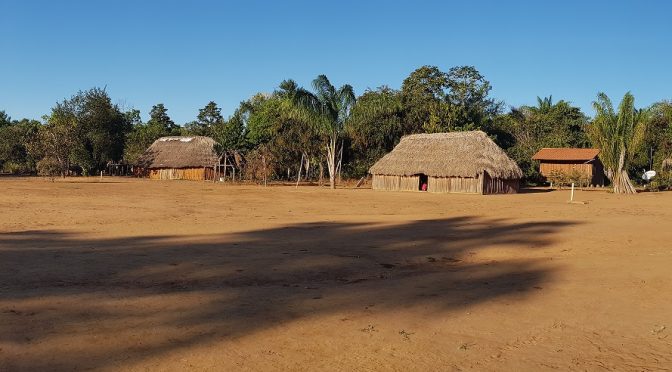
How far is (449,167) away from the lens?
32719mm

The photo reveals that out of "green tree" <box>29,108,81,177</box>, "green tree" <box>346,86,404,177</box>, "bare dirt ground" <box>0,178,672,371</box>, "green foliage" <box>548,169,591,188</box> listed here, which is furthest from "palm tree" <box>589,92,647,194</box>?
"green tree" <box>29,108,81,177</box>

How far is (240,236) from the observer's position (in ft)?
39.7

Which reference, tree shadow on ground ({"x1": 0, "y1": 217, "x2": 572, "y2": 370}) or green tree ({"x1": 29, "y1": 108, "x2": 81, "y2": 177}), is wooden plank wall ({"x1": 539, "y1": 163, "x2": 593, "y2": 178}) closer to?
tree shadow on ground ({"x1": 0, "y1": 217, "x2": 572, "y2": 370})

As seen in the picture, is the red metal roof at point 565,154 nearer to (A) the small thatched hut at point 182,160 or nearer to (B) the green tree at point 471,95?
(B) the green tree at point 471,95

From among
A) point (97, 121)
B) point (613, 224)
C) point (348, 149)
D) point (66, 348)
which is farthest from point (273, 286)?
point (97, 121)

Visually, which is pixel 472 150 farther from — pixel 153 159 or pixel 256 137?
pixel 153 159

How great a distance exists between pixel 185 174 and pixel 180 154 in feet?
6.60

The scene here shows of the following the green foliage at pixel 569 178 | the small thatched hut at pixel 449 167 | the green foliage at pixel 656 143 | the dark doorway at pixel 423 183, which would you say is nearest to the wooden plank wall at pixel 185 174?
the small thatched hut at pixel 449 167

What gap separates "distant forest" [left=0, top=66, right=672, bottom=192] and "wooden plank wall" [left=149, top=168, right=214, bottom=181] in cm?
302

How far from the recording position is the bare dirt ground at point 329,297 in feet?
15.1

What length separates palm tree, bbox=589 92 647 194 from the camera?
33.4 metres

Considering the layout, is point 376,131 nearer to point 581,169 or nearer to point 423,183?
point 423,183

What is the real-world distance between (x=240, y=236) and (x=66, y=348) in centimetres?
758

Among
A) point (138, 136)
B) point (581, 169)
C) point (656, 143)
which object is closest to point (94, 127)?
point (138, 136)
